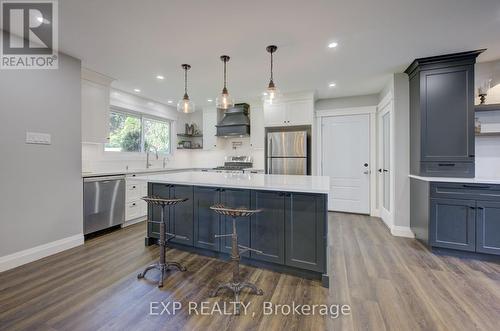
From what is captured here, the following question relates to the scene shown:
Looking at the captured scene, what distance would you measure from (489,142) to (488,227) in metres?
1.24

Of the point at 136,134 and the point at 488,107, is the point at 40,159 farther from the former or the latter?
the point at 488,107

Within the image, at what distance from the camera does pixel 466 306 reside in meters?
1.80

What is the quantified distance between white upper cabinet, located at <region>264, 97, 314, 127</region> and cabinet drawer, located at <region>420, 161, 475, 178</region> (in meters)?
2.05

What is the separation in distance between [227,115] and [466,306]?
16.2ft

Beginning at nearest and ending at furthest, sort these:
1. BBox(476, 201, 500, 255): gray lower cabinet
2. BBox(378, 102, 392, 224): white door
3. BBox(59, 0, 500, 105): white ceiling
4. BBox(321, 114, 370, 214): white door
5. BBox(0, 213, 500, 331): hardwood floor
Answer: BBox(0, 213, 500, 331): hardwood floor < BBox(59, 0, 500, 105): white ceiling < BBox(476, 201, 500, 255): gray lower cabinet < BBox(378, 102, 392, 224): white door < BBox(321, 114, 370, 214): white door

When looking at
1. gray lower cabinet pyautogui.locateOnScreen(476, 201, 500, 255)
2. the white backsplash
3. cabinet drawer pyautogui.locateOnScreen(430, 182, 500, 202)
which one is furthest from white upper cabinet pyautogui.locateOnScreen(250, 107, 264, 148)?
gray lower cabinet pyautogui.locateOnScreen(476, 201, 500, 255)

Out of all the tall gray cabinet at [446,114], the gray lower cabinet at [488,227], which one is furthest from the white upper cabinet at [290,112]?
the gray lower cabinet at [488,227]

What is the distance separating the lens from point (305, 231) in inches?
85.4

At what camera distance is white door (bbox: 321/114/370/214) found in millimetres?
4621

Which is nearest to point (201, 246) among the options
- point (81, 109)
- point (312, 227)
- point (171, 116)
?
point (312, 227)

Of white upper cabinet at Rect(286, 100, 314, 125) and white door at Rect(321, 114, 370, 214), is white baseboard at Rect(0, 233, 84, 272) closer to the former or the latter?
white upper cabinet at Rect(286, 100, 314, 125)

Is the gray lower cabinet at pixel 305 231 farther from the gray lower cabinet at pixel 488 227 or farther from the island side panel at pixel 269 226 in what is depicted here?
the gray lower cabinet at pixel 488 227

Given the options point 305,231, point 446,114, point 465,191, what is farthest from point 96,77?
point 465,191

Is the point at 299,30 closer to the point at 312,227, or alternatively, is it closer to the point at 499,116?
the point at 312,227
